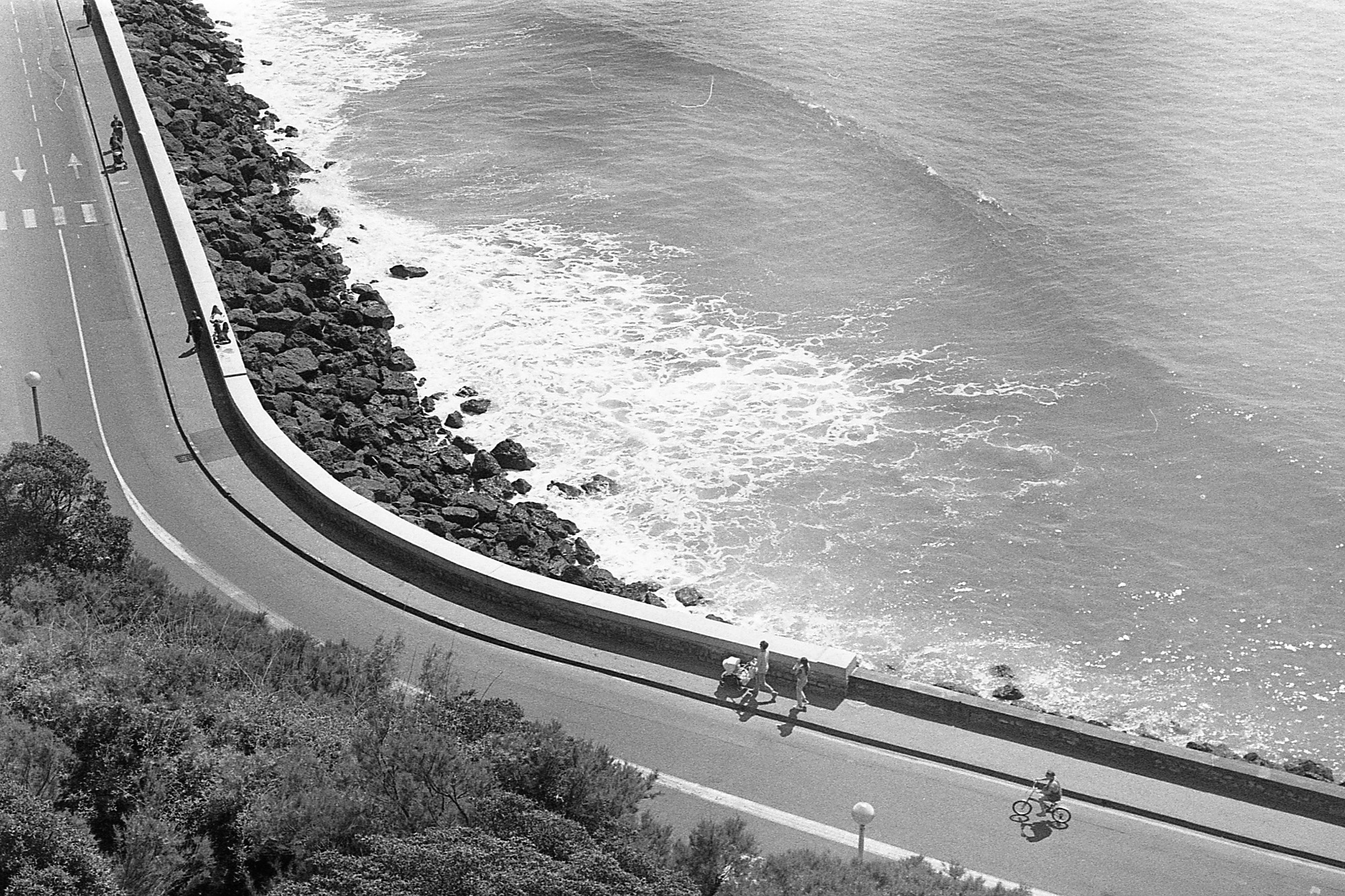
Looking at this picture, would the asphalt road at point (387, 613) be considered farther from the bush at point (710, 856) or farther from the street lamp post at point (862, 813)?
the bush at point (710, 856)

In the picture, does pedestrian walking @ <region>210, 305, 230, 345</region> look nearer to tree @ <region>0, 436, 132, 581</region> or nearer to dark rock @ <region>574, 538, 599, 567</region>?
tree @ <region>0, 436, 132, 581</region>

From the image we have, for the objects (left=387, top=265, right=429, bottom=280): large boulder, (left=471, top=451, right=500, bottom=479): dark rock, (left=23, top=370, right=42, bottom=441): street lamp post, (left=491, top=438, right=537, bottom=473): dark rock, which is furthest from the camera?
(left=387, top=265, right=429, bottom=280): large boulder

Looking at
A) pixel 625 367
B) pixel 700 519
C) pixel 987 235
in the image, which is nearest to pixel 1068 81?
pixel 987 235

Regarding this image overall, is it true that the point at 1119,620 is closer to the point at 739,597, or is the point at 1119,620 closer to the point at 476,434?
the point at 739,597

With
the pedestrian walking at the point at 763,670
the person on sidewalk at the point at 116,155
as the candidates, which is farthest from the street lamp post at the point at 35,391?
the pedestrian walking at the point at 763,670

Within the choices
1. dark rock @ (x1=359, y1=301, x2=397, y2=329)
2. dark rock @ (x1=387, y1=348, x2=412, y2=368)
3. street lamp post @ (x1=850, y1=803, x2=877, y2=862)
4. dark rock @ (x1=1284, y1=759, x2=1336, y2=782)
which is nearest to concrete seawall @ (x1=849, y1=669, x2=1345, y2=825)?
dark rock @ (x1=1284, y1=759, x2=1336, y2=782)

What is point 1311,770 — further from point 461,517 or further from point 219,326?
point 219,326
